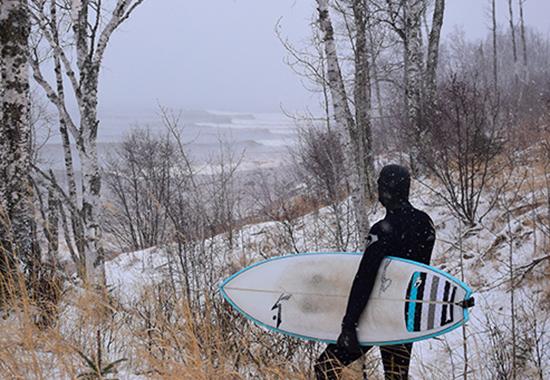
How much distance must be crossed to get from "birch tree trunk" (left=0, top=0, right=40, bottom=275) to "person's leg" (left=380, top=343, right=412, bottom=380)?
2.86 meters

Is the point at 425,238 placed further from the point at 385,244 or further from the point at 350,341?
the point at 350,341

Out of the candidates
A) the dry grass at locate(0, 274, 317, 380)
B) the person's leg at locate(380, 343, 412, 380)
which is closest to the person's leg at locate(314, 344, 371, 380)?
the dry grass at locate(0, 274, 317, 380)

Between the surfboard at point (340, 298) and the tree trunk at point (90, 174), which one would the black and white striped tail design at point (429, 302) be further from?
the tree trunk at point (90, 174)

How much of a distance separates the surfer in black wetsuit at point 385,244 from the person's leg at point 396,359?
4 centimetres

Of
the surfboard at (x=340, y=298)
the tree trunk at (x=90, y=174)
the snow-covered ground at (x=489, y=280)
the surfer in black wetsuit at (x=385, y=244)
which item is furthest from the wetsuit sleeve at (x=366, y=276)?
Answer: the tree trunk at (x=90, y=174)

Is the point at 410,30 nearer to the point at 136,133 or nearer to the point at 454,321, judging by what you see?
the point at 454,321

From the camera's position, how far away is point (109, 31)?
5.72m

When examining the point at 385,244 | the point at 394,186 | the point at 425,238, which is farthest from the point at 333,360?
the point at 394,186

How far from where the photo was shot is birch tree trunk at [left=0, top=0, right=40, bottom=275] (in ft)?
12.5

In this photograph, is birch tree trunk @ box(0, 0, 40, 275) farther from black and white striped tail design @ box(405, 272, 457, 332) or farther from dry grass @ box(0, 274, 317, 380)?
black and white striped tail design @ box(405, 272, 457, 332)

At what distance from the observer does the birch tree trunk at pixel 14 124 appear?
12.5 feet

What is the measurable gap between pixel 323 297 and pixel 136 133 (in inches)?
856

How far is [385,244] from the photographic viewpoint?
7.89ft

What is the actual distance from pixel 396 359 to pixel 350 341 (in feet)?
1.37
